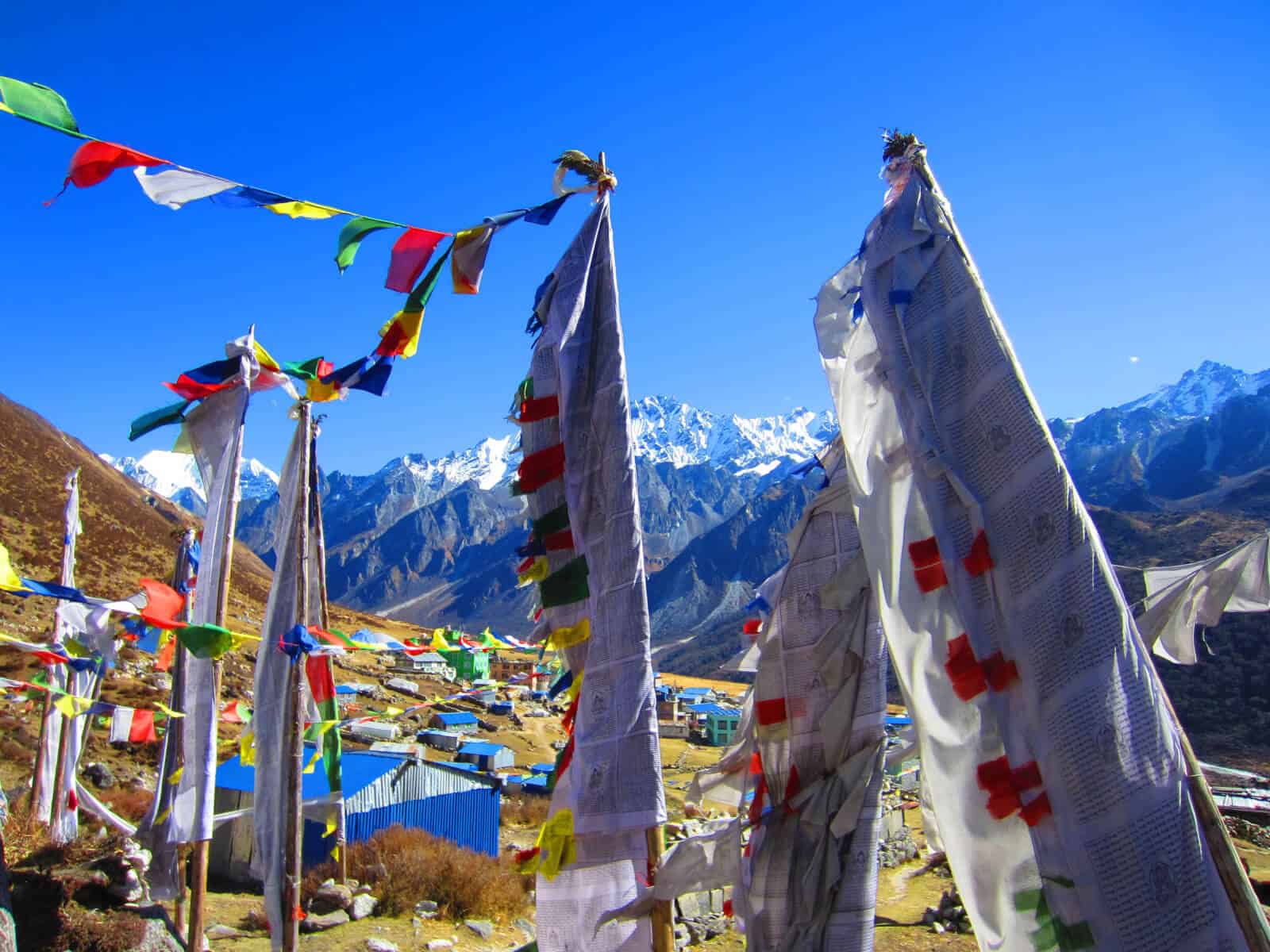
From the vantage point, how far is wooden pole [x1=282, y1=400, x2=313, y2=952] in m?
7.68

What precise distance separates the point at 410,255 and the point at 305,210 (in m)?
0.81

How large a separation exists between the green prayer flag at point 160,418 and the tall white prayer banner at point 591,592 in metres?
4.18

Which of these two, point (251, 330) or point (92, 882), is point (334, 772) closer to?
point (92, 882)

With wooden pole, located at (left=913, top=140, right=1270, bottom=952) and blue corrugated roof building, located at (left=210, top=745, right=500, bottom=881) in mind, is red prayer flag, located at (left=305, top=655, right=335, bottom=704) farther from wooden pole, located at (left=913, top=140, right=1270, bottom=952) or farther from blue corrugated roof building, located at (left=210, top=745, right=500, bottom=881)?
wooden pole, located at (left=913, top=140, right=1270, bottom=952)

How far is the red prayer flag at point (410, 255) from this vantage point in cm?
624

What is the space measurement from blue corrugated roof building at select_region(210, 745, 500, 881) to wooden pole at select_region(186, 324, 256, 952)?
8.06 m

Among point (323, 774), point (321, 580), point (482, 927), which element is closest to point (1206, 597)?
point (321, 580)

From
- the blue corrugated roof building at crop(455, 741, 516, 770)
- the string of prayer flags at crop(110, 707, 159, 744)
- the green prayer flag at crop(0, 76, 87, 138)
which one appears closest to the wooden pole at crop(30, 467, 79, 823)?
the string of prayer flags at crop(110, 707, 159, 744)

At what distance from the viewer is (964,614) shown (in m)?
3.47

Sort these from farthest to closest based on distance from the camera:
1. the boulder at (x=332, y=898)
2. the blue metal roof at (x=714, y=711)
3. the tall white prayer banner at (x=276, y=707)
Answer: the blue metal roof at (x=714, y=711), the boulder at (x=332, y=898), the tall white prayer banner at (x=276, y=707)

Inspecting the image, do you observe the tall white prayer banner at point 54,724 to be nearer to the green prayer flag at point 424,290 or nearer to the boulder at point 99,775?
the boulder at point 99,775

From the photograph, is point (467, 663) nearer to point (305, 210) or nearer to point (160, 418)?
point (160, 418)

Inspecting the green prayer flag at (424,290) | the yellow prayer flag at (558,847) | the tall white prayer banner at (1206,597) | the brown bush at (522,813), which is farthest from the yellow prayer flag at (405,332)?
the brown bush at (522,813)

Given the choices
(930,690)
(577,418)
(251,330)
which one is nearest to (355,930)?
(251,330)
